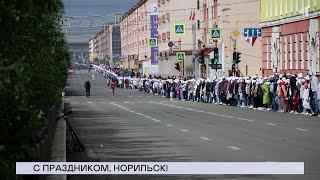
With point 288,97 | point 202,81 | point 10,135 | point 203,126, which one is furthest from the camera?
point 202,81

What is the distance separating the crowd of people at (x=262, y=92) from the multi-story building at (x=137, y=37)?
6807 cm

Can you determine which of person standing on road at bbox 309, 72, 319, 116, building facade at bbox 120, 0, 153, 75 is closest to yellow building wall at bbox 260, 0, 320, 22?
person standing on road at bbox 309, 72, 319, 116

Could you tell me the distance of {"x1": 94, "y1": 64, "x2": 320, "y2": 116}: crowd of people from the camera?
34.6 meters

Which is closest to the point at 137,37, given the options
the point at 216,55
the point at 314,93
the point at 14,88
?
the point at 216,55

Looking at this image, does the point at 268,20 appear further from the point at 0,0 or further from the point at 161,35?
the point at 161,35

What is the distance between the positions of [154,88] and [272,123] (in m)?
60.6

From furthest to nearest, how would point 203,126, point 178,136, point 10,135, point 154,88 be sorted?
point 154,88 → point 203,126 → point 178,136 → point 10,135

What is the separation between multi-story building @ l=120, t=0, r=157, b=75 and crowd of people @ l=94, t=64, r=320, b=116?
68075 mm

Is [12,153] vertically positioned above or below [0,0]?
below

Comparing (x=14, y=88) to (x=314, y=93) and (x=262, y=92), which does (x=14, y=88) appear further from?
(x=262, y=92)

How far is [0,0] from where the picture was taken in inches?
269

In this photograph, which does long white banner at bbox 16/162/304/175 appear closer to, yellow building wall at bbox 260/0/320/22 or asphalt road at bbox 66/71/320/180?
asphalt road at bbox 66/71/320/180

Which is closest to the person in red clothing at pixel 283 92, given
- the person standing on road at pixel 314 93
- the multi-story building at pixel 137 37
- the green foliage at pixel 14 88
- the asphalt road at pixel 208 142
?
the person standing on road at pixel 314 93

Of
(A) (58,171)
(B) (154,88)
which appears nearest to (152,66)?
(B) (154,88)
